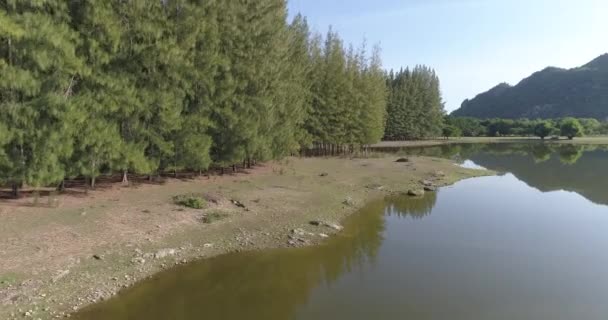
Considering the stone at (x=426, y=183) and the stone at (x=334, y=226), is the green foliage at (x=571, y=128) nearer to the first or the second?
the stone at (x=426, y=183)

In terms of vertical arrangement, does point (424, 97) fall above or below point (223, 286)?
above

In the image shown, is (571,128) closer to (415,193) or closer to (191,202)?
(415,193)

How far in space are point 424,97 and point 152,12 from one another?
4129 inches

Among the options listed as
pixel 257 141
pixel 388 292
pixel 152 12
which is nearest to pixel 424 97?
pixel 257 141

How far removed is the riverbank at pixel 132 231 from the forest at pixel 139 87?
184 centimetres

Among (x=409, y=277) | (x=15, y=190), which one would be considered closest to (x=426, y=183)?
(x=409, y=277)

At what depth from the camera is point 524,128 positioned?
149 m

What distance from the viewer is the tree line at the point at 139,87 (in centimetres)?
1580

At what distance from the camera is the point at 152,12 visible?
897 inches

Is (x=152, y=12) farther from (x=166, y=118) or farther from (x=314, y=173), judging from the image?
(x=314, y=173)

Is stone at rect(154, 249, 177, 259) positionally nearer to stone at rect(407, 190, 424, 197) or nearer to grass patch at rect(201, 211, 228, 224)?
grass patch at rect(201, 211, 228, 224)

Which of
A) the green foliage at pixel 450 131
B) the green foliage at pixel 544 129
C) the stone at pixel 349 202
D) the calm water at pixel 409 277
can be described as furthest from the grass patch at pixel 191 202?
the green foliage at pixel 544 129

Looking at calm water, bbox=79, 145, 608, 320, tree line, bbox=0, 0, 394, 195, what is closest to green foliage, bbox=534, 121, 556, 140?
tree line, bbox=0, 0, 394, 195

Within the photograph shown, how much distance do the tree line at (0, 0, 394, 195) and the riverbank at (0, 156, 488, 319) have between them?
6.13 ft
